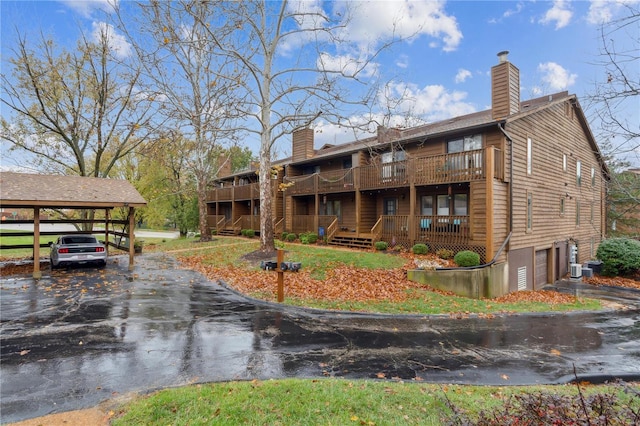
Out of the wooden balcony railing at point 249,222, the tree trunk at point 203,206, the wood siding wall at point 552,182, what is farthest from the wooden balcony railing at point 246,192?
the wood siding wall at point 552,182

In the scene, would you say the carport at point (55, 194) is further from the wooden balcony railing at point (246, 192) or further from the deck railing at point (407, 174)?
the wooden balcony railing at point (246, 192)

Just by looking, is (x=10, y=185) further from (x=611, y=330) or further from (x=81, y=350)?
(x=611, y=330)

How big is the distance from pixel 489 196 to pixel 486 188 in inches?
15.6

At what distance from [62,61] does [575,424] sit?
27.8m

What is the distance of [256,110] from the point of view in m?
17.4

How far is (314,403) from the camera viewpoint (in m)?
4.02

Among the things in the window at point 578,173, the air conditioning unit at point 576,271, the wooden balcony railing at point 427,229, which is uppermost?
the window at point 578,173

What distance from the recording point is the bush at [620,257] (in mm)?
19328

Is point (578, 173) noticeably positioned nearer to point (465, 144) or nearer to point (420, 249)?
point (465, 144)

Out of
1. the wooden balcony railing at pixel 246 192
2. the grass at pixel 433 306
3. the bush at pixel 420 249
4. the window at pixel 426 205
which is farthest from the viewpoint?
the wooden balcony railing at pixel 246 192

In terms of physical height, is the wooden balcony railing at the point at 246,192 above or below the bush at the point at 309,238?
above

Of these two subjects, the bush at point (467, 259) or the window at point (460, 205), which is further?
the window at point (460, 205)

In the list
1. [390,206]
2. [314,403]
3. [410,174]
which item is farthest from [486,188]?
[314,403]

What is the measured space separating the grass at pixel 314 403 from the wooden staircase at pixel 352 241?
537 inches
